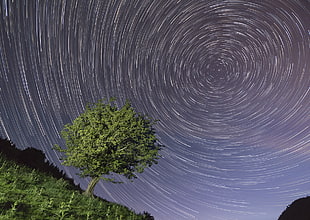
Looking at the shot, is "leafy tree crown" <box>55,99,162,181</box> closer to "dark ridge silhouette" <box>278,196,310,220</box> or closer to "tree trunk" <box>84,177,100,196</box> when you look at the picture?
"tree trunk" <box>84,177,100,196</box>

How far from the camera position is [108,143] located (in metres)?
19.5

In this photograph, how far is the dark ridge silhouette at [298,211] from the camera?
4269cm

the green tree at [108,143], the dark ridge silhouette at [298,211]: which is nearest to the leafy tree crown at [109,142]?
the green tree at [108,143]

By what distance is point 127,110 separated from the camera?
67.3ft

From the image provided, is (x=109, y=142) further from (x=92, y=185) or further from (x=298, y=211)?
(x=298, y=211)

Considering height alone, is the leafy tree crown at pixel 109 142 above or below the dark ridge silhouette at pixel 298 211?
below

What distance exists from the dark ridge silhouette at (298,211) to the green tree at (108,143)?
38131 mm

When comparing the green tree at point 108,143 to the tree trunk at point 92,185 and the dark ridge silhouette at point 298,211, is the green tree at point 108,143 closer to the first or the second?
the tree trunk at point 92,185

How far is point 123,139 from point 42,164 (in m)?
19.3

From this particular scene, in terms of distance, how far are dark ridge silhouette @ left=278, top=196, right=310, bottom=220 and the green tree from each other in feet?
125

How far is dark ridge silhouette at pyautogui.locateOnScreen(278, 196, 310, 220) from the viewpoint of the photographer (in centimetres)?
4269

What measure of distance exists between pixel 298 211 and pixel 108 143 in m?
43.4

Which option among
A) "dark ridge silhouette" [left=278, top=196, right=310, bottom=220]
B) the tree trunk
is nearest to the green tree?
the tree trunk

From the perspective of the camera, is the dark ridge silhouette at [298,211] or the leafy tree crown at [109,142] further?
the dark ridge silhouette at [298,211]
